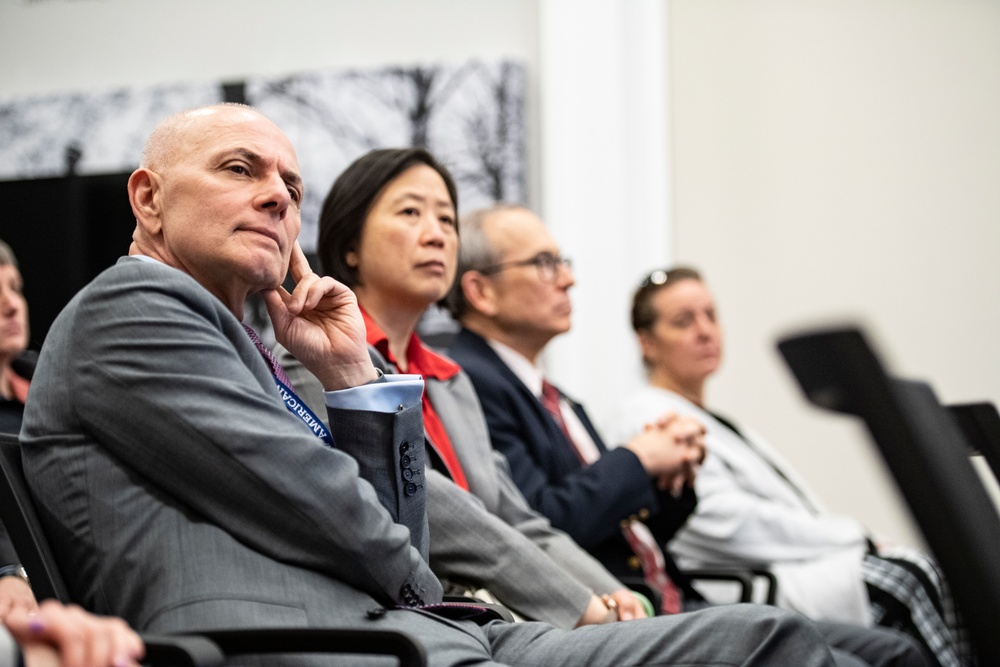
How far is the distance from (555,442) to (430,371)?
0.55 meters

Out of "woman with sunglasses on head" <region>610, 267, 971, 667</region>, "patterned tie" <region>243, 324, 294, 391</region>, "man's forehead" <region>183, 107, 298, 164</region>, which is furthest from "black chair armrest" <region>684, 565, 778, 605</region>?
"man's forehead" <region>183, 107, 298, 164</region>

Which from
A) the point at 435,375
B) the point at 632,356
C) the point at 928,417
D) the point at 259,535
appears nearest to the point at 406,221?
the point at 435,375

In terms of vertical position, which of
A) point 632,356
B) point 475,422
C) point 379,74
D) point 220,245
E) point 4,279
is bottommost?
point 632,356

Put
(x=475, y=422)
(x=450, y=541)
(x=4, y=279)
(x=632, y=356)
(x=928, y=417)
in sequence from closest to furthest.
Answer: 1. (x=928, y=417)
2. (x=450, y=541)
3. (x=475, y=422)
4. (x=4, y=279)
5. (x=632, y=356)

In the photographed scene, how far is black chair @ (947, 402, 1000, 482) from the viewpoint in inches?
61.5

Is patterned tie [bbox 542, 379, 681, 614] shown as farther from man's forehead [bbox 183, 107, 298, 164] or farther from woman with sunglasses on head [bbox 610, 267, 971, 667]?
man's forehead [bbox 183, 107, 298, 164]

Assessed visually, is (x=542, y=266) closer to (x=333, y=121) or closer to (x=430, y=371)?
(x=430, y=371)

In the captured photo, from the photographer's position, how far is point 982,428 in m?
1.57

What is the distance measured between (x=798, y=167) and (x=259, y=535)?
4.25 meters

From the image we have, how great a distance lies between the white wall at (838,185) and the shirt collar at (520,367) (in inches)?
85.3

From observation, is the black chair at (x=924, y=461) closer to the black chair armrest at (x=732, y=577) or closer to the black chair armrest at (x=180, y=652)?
the black chair armrest at (x=180, y=652)

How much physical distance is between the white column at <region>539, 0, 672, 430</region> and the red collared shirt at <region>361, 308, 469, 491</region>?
226 cm

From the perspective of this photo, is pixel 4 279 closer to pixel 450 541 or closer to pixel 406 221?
pixel 406 221

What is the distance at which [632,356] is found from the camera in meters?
4.94
